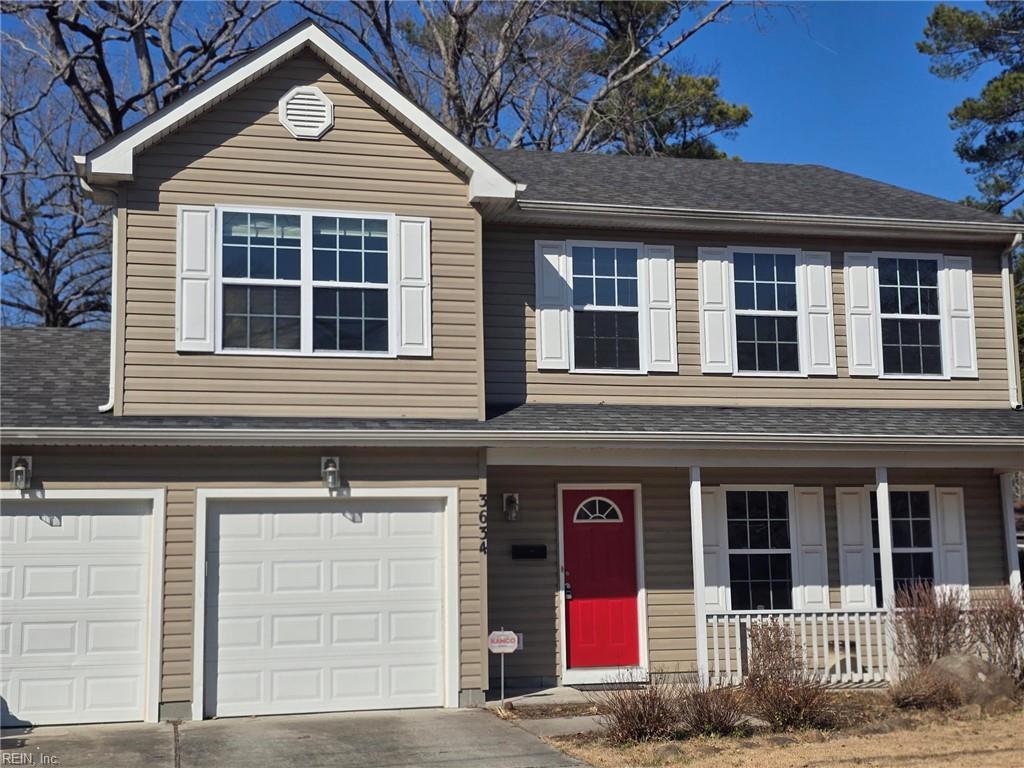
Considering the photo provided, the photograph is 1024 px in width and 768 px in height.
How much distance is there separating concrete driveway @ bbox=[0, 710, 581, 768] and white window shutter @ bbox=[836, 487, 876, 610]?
16.8 ft

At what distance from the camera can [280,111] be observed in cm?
1235

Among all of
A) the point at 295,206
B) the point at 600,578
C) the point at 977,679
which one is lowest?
the point at 977,679

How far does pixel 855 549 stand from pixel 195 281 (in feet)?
27.6

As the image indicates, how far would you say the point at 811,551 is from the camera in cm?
1393

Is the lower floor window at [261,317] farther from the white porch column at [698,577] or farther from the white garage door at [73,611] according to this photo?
the white porch column at [698,577]

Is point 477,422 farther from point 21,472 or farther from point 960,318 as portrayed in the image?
point 960,318

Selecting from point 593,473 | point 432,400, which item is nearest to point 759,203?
point 593,473

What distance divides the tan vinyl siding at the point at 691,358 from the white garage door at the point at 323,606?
221 cm

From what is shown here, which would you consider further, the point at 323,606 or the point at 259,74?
the point at 259,74

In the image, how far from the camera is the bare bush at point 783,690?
407 inches

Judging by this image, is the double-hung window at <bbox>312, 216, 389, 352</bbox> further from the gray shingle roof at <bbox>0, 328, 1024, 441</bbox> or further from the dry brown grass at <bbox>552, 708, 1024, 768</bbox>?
the dry brown grass at <bbox>552, 708, 1024, 768</bbox>

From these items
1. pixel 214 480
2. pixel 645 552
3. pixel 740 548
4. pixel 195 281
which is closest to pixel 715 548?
pixel 740 548

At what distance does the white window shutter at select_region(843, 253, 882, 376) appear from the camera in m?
14.3

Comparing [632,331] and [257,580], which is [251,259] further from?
[632,331]
